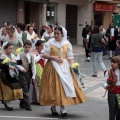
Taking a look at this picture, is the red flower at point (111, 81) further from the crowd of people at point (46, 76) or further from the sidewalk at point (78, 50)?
the sidewalk at point (78, 50)

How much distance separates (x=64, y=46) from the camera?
8625mm

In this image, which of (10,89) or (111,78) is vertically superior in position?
(111,78)

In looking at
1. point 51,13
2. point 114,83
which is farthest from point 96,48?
point 51,13

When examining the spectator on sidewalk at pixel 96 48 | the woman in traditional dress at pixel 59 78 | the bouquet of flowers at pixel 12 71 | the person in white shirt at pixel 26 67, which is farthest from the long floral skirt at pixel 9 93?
the spectator on sidewalk at pixel 96 48

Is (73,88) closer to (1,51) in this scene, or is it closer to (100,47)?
(1,51)

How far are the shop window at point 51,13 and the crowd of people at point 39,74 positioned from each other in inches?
830

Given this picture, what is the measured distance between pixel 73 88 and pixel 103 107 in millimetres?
1626

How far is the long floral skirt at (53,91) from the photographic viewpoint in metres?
8.40

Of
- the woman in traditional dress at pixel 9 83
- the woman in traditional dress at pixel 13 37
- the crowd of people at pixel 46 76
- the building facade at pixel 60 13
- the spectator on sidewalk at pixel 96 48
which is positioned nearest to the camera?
the crowd of people at pixel 46 76

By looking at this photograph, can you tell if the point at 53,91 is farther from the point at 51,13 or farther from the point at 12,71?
the point at 51,13

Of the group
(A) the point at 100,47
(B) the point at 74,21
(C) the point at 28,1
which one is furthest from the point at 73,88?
(B) the point at 74,21

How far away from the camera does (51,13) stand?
31922mm

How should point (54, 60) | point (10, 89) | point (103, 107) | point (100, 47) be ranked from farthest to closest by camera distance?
1. point (100, 47)
2. point (103, 107)
3. point (10, 89)
4. point (54, 60)

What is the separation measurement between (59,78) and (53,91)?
0.87ft
